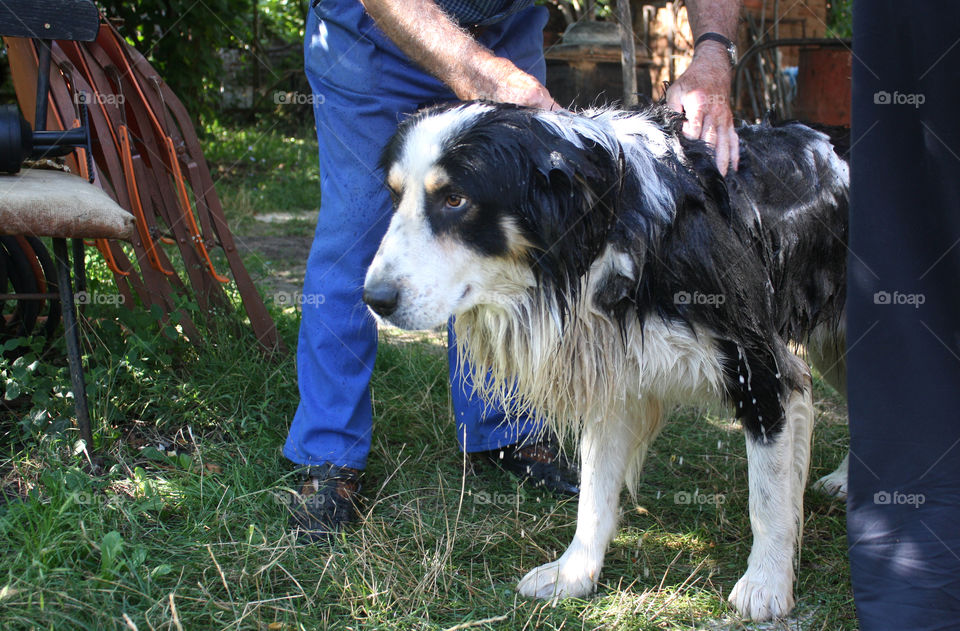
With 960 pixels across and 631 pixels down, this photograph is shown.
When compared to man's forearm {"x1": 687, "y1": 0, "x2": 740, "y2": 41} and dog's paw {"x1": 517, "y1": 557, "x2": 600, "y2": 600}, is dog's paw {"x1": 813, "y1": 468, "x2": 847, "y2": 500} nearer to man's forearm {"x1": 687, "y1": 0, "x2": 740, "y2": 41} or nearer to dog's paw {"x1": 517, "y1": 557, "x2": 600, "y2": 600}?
dog's paw {"x1": 517, "y1": 557, "x2": 600, "y2": 600}

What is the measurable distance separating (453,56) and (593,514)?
1.31m

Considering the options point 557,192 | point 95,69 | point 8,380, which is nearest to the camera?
point 557,192

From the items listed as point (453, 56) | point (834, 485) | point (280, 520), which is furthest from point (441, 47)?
point (834, 485)

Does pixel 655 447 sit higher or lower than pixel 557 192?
lower

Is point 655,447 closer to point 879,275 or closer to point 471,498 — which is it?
point 471,498

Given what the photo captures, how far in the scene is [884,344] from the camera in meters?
1.85

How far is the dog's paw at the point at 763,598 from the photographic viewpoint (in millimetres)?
2189

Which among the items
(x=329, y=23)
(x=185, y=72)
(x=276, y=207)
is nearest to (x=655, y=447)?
(x=329, y=23)

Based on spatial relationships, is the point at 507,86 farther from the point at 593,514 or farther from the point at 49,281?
the point at 49,281

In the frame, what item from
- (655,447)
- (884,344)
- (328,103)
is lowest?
(655,447)

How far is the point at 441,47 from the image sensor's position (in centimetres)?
217

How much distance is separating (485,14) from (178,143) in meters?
1.37

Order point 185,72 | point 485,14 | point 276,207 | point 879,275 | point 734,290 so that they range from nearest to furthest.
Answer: point 879,275, point 734,290, point 485,14, point 276,207, point 185,72

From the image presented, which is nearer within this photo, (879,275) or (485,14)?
(879,275)
